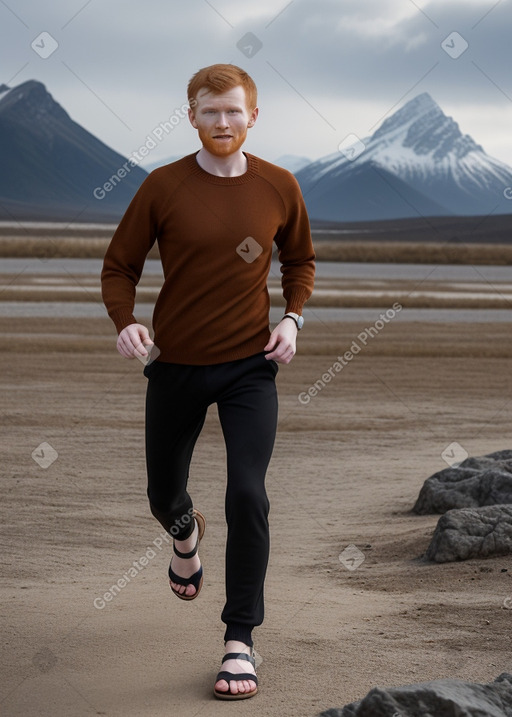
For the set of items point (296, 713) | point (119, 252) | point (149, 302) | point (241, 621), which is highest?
point (149, 302)

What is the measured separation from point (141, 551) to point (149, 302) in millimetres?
13966

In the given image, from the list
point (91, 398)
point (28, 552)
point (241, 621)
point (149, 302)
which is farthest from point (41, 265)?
point (241, 621)

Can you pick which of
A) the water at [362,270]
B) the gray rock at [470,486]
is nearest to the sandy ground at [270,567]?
the gray rock at [470,486]

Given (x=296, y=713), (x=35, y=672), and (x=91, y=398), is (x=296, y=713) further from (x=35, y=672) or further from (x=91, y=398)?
(x=91, y=398)

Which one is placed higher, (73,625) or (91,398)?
(91,398)

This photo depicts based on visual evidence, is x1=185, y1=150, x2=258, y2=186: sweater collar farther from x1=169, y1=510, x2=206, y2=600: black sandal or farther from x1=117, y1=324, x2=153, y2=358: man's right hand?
x1=169, y1=510, x2=206, y2=600: black sandal

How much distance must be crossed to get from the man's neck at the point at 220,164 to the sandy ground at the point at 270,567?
A: 1496mm

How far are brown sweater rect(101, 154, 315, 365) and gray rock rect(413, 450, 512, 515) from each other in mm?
2424

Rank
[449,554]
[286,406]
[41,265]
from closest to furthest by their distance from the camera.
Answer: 1. [449,554]
2. [286,406]
3. [41,265]

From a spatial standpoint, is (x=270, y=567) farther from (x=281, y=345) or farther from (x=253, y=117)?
(x=253, y=117)

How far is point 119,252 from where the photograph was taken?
3229 millimetres

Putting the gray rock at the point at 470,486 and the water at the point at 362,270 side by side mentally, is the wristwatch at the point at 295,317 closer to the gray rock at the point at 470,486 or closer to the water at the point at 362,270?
the gray rock at the point at 470,486

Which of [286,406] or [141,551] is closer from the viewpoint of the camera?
[141,551]

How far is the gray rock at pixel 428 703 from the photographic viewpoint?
2660mm
